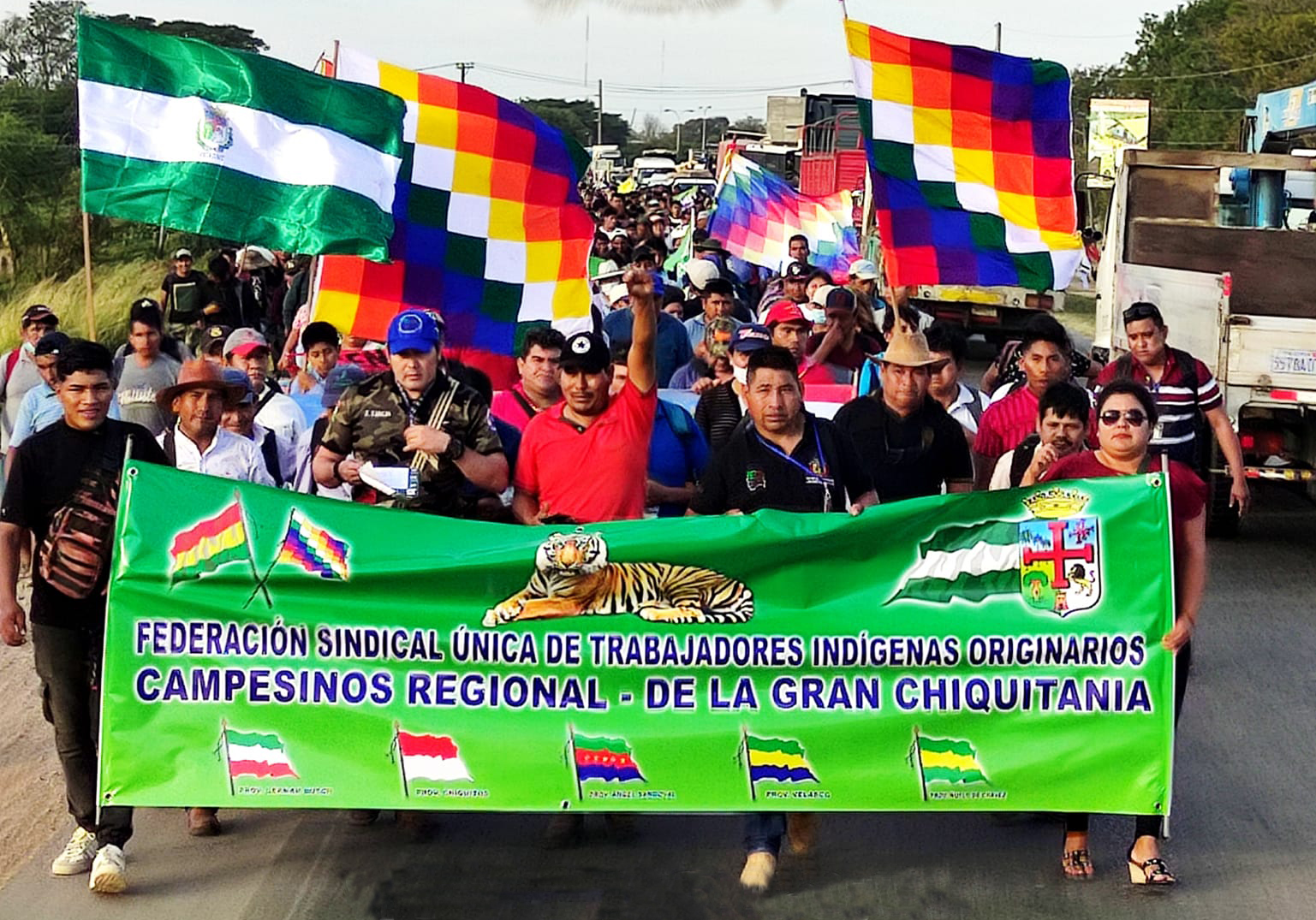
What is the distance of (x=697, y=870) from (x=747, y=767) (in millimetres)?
499

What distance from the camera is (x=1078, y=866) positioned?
623cm

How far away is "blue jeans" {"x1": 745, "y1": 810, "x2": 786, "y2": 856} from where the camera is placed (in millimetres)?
6133

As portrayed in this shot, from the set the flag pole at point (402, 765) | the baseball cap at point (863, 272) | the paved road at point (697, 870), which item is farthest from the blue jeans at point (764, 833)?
the baseball cap at point (863, 272)

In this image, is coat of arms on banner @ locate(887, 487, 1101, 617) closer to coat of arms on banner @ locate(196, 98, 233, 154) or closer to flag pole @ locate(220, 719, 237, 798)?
flag pole @ locate(220, 719, 237, 798)

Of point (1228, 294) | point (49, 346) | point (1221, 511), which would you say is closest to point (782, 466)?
point (49, 346)

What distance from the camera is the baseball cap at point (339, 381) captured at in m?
9.55

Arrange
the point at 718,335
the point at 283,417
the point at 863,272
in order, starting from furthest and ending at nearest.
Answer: the point at 863,272
the point at 718,335
the point at 283,417

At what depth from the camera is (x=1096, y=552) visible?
6.05m

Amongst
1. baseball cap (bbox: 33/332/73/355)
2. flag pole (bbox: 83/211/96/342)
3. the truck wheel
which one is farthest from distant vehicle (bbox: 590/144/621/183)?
flag pole (bbox: 83/211/96/342)

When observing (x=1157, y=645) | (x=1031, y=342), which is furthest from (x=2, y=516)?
(x=1031, y=342)

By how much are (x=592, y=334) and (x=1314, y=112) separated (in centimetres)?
1510

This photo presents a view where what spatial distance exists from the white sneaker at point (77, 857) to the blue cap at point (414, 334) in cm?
192

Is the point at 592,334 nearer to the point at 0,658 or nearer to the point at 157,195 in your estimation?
the point at 157,195

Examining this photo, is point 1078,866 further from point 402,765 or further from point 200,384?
point 200,384
